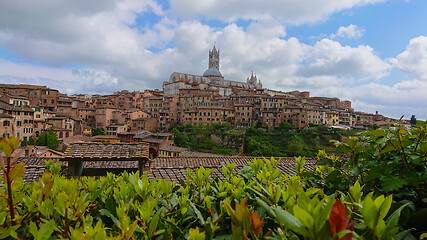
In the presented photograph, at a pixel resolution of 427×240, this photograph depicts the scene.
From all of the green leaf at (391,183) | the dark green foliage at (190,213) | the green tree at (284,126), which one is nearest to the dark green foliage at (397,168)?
the green leaf at (391,183)

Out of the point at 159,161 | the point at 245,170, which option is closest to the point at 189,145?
the point at 159,161

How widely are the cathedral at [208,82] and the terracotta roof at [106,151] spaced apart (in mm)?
67110

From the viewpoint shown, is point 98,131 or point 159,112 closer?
point 98,131

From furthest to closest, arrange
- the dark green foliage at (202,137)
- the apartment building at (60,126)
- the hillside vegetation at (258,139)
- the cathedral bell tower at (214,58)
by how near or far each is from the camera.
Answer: the cathedral bell tower at (214,58)
the dark green foliage at (202,137)
the hillside vegetation at (258,139)
the apartment building at (60,126)

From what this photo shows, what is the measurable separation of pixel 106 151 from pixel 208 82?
3155 inches

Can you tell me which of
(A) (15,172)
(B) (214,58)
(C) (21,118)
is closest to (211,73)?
(B) (214,58)

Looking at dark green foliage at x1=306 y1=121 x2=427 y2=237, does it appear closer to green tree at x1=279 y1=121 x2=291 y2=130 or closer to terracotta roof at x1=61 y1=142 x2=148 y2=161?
terracotta roof at x1=61 y1=142 x2=148 y2=161

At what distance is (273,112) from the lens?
6053 centimetres

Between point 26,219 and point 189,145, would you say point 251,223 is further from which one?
point 189,145

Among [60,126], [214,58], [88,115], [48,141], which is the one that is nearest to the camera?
[48,141]

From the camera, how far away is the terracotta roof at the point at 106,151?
32.0 ft

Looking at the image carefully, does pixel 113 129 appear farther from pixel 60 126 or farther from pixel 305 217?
pixel 305 217

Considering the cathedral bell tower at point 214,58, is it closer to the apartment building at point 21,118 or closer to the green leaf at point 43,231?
the apartment building at point 21,118

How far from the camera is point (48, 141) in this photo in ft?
132
